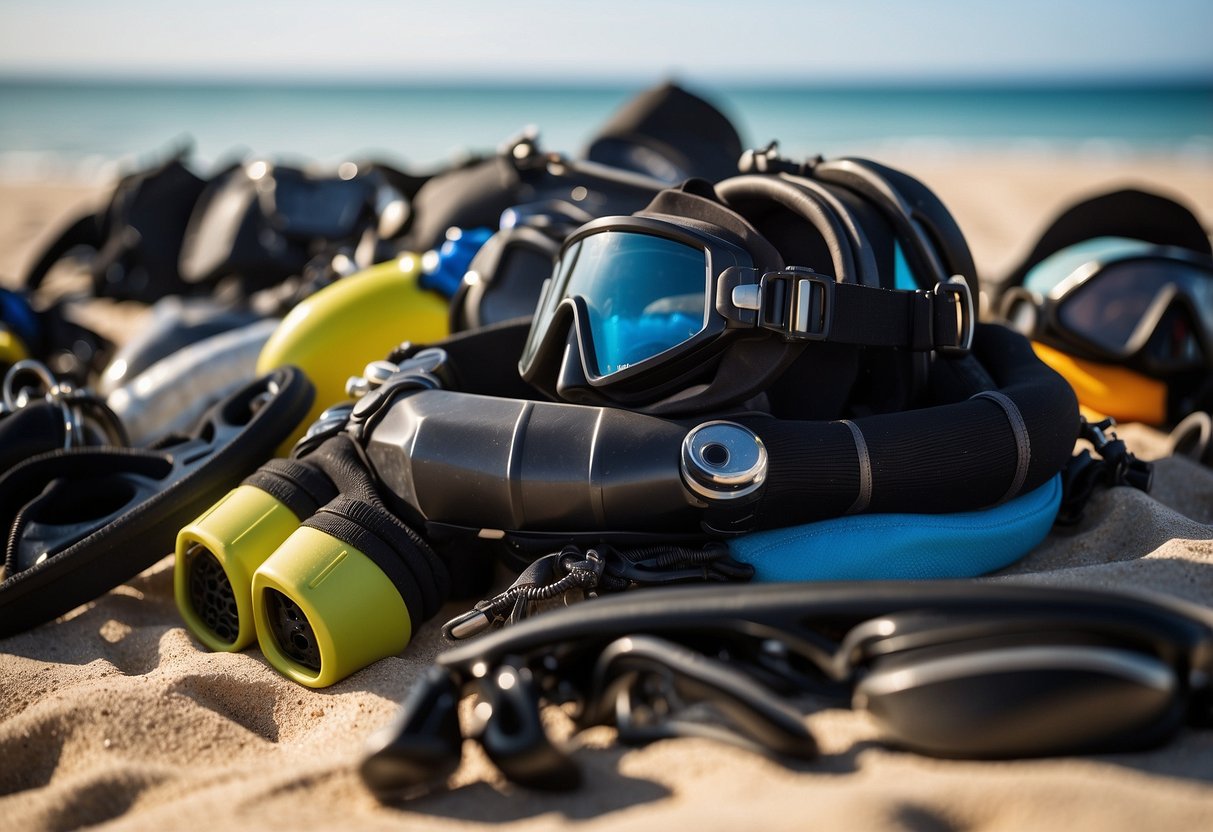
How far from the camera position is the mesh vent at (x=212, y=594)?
2131mm

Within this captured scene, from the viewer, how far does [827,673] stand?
1522 mm

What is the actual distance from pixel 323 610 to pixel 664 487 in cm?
67

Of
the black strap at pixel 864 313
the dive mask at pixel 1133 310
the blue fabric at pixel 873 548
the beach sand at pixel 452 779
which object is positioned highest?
the black strap at pixel 864 313

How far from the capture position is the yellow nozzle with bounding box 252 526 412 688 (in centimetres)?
188

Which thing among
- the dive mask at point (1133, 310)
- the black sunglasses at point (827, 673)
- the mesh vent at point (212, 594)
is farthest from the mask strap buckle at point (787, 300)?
the dive mask at point (1133, 310)

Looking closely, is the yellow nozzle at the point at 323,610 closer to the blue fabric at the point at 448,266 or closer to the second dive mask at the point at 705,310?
the second dive mask at the point at 705,310

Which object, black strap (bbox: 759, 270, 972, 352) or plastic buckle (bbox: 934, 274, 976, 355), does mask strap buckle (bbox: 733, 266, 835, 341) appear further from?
plastic buckle (bbox: 934, 274, 976, 355)

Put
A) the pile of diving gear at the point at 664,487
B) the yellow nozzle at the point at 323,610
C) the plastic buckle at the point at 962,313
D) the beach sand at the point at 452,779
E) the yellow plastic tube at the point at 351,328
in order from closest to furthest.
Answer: the beach sand at the point at 452,779 < the pile of diving gear at the point at 664,487 < the yellow nozzle at the point at 323,610 < the plastic buckle at the point at 962,313 < the yellow plastic tube at the point at 351,328

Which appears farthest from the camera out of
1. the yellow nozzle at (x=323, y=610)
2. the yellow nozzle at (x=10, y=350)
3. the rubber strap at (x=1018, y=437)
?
the yellow nozzle at (x=10, y=350)

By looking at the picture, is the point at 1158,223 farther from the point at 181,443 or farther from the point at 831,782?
the point at 181,443

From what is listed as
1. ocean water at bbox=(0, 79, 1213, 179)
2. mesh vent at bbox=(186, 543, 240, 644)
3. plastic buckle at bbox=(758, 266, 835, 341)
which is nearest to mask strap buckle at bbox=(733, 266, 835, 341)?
plastic buckle at bbox=(758, 266, 835, 341)

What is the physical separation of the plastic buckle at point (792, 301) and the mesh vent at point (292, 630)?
106 centimetres

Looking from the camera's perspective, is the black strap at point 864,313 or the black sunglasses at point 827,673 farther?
the black strap at point 864,313

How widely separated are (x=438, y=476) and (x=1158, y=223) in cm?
276
